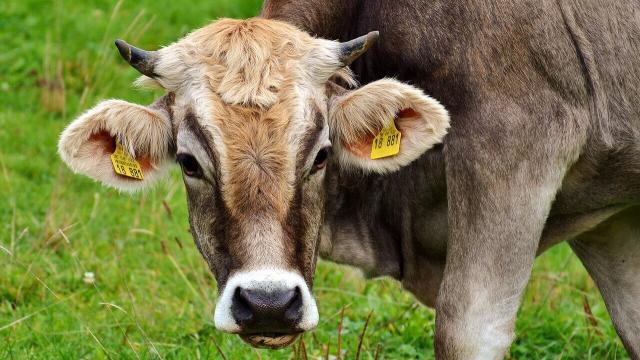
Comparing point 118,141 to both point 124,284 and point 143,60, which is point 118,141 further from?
point 124,284

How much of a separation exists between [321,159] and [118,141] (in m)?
0.87

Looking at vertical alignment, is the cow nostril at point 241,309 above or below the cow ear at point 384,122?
below

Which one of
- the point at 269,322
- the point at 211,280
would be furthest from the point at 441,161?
the point at 211,280

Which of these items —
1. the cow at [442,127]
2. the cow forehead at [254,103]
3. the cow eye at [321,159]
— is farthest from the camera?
the cow eye at [321,159]

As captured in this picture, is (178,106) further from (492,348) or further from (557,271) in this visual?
(557,271)

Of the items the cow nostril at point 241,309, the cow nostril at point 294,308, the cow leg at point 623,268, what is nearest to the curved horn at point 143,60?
the cow nostril at point 241,309

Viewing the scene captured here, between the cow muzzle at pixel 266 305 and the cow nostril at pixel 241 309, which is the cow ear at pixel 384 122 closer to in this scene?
the cow muzzle at pixel 266 305

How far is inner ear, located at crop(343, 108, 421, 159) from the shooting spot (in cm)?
557

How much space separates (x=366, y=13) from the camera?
19.5 ft

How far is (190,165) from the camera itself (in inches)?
211

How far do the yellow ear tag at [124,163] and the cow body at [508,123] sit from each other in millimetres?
852

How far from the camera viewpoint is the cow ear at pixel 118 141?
214 inches

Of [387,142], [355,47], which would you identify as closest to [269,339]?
[387,142]

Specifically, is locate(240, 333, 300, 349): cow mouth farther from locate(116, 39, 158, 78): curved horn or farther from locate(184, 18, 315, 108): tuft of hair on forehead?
locate(116, 39, 158, 78): curved horn
